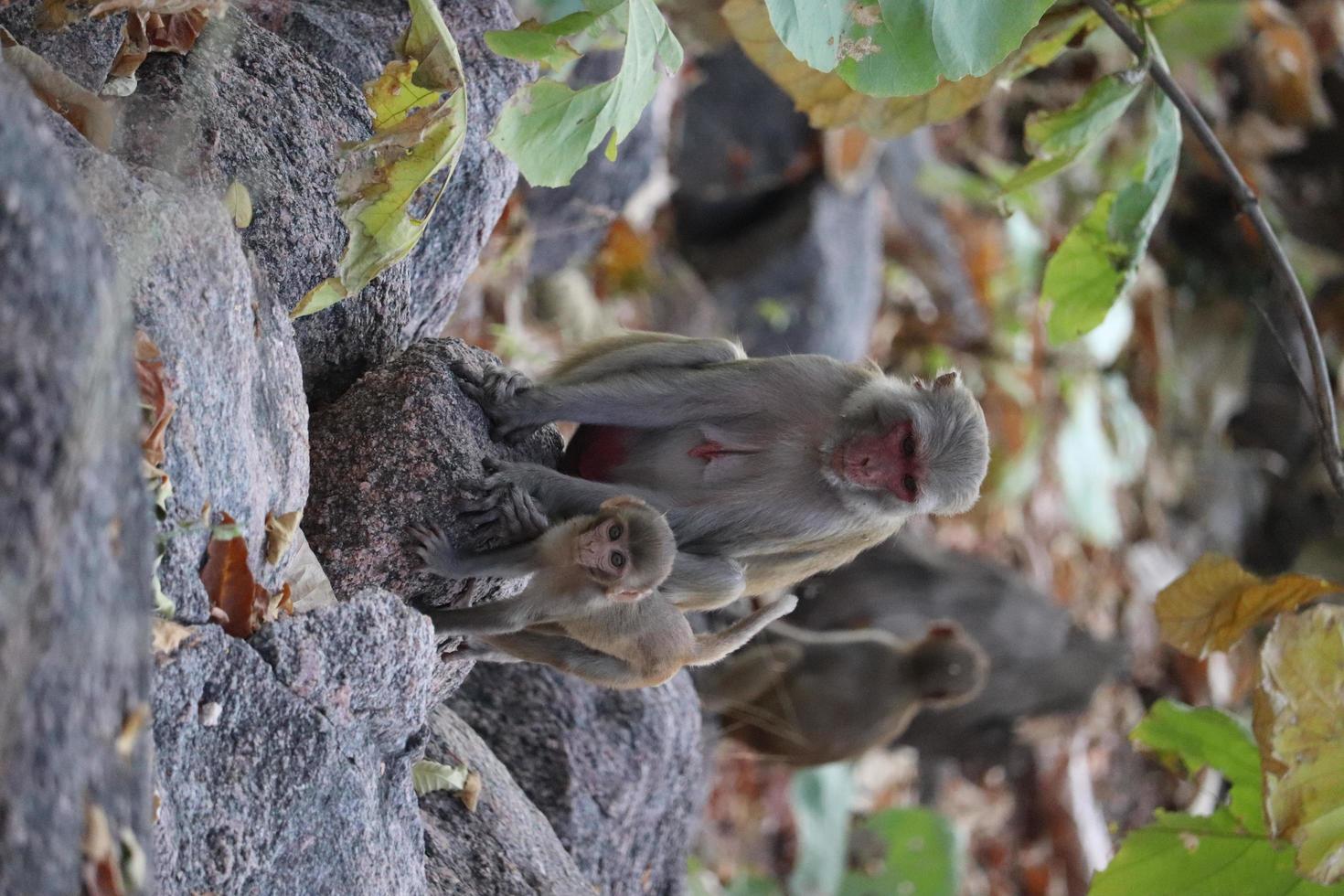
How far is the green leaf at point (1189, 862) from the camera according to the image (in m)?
3.78

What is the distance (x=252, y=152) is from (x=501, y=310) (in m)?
3.32

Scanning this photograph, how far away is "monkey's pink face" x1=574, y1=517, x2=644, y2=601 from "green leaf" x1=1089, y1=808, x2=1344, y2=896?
179cm

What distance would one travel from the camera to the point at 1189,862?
3.82 meters

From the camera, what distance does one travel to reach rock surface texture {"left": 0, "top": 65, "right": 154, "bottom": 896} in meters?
1.39

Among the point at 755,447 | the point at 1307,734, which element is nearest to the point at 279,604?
the point at 755,447

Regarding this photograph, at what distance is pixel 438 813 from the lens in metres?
3.59

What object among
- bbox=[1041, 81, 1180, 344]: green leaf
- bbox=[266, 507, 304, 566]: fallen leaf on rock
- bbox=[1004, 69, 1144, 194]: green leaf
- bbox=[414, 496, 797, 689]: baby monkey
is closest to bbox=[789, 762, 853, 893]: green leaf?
bbox=[1041, 81, 1180, 344]: green leaf

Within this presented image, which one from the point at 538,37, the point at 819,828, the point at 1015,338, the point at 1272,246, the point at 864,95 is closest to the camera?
the point at 538,37

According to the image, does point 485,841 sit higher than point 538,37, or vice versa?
point 538,37

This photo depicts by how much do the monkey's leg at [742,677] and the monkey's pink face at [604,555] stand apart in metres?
3.23

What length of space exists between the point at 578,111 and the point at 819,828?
5.56 m

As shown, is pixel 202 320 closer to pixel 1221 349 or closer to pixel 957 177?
pixel 957 177

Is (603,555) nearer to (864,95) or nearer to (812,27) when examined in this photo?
(812,27)

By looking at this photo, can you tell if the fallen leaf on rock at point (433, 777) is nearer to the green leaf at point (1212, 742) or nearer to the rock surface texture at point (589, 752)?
the rock surface texture at point (589, 752)
